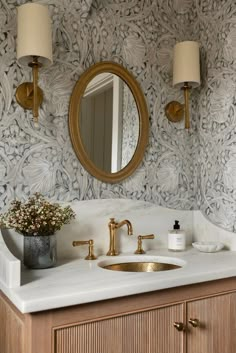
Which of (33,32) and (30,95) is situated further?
(30,95)

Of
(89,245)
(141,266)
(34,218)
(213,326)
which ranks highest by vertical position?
(34,218)

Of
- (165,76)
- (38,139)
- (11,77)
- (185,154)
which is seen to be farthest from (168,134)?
(11,77)

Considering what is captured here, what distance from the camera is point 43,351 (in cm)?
119

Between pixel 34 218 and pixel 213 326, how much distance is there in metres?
0.84

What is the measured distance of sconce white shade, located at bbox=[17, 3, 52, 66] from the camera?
1599 mm

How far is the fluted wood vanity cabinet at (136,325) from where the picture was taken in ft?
3.99

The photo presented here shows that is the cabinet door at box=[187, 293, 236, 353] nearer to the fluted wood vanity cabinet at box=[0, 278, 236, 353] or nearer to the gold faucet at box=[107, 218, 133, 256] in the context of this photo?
the fluted wood vanity cabinet at box=[0, 278, 236, 353]

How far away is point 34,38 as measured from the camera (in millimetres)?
1600

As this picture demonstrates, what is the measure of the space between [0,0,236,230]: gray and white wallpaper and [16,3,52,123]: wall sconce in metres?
0.10

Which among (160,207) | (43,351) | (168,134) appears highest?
(168,134)

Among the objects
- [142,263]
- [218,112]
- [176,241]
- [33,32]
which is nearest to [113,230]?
[142,263]

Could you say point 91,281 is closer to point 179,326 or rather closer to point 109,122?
point 179,326

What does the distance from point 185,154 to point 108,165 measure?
20.0 inches

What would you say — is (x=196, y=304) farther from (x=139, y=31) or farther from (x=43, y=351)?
(x=139, y=31)
